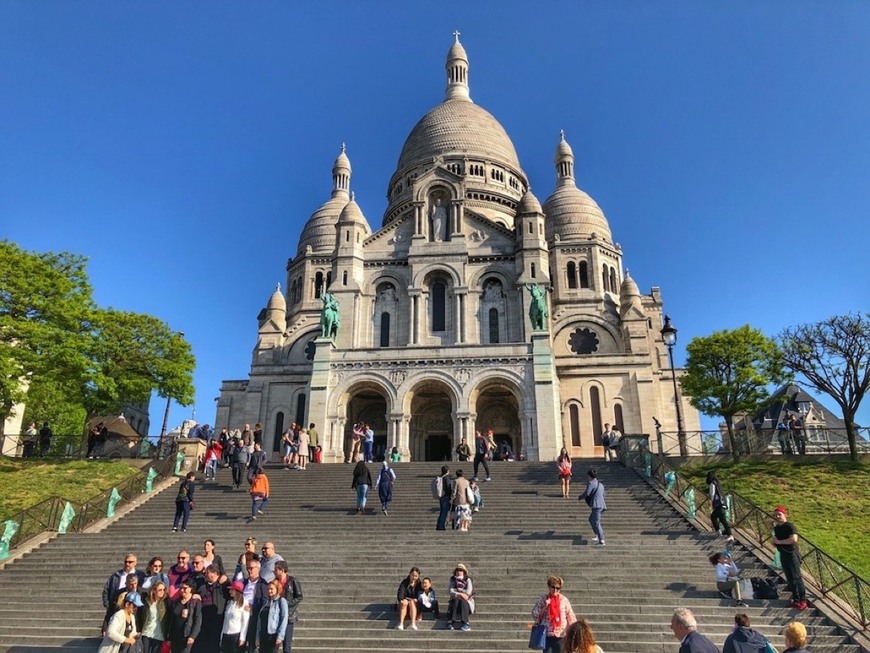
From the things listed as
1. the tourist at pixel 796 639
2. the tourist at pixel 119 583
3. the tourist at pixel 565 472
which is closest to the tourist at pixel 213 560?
the tourist at pixel 119 583

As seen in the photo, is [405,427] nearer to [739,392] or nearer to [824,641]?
[739,392]

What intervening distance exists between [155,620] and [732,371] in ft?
86.4

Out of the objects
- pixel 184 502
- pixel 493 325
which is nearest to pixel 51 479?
pixel 184 502

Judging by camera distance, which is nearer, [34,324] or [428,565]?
[428,565]

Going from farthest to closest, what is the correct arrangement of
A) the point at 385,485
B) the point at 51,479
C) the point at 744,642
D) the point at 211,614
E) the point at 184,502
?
the point at 51,479 < the point at 385,485 < the point at 184,502 < the point at 211,614 < the point at 744,642

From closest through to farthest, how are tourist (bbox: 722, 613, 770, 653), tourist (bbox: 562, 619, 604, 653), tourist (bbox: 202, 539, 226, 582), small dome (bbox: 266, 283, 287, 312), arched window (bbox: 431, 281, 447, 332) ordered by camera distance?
tourist (bbox: 562, 619, 604, 653) → tourist (bbox: 722, 613, 770, 653) → tourist (bbox: 202, 539, 226, 582) → arched window (bbox: 431, 281, 447, 332) → small dome (bbox: 266, 283, 287, 312)

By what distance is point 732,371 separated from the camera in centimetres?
2970

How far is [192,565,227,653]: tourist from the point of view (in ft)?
31.2

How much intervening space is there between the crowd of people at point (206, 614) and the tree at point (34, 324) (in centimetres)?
1857

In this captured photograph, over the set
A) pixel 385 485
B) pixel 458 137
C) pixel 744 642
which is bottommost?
pixel 744 642

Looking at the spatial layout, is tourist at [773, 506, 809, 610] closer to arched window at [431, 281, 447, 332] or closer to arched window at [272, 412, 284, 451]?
arched window at [431, 281, 447, 332]

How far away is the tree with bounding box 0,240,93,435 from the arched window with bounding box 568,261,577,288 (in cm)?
3093

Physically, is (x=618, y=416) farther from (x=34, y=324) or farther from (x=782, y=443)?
(x=34, y=324)

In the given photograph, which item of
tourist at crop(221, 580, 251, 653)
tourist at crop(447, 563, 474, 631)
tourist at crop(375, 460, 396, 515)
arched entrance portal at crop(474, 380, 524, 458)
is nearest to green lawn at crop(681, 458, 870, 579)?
tourist at crop(447, 563, 474, 631)
